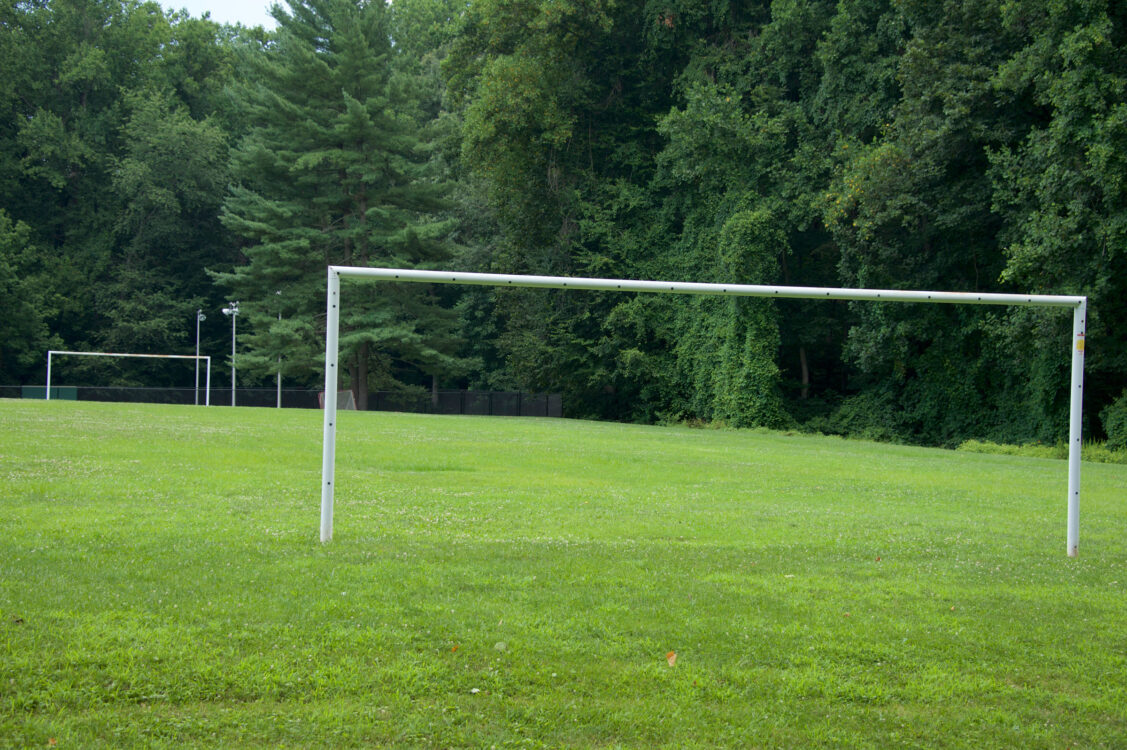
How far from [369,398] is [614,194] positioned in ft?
69.2

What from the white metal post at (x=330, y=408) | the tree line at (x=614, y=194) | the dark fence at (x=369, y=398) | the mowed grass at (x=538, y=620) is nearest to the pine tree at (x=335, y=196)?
the tree line at (x=614, y=194)

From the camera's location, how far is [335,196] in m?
50.2

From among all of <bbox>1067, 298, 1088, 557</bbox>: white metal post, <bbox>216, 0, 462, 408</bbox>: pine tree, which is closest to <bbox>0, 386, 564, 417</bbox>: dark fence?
<bbox>216, 0, 462, 408</bbox>: pine tree

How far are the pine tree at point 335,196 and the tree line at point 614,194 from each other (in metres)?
0.22

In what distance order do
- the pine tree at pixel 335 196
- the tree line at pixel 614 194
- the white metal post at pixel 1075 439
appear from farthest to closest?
the pine tree at pixel 335 196
the tree line at pixel 614 194
the white metal post at pixel 1075 439

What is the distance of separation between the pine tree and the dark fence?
205 inches

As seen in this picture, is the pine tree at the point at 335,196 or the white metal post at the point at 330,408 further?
the pine tree at the point at 335,196

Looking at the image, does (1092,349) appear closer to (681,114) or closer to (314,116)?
(681,114)

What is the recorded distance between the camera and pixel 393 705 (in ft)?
14.0

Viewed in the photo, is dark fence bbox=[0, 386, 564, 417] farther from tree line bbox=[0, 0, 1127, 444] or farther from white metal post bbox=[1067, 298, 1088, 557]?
white metal post bbox=[1067, 298, 1088, 557]

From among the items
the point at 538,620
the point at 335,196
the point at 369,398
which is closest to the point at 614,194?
the point at 335,196

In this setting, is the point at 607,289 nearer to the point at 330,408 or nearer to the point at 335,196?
the point at 330,408

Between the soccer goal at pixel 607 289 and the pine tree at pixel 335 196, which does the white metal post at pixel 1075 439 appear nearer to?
the soccer goal at pixel 607 289

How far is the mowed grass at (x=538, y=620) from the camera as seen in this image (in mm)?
4188
